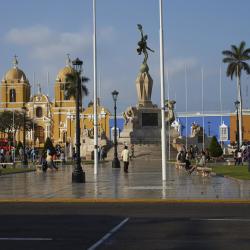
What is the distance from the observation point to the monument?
215ft

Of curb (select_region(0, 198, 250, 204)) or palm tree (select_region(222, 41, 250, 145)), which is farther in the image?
palm tree (select_region(222, 41, 250, 145))

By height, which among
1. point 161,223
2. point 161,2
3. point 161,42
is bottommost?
point 161,223

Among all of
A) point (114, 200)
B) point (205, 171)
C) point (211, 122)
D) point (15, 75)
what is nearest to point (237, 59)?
point (211, 122)

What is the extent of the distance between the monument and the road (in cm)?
4807

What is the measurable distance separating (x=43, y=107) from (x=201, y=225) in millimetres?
124497

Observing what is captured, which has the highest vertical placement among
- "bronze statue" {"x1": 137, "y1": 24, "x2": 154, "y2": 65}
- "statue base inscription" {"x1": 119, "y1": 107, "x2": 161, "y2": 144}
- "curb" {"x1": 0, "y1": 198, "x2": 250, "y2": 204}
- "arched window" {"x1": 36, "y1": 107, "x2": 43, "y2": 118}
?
"bronze statue" {"x1": 137, "y1": 24, "x2": 154, "y2": 65}

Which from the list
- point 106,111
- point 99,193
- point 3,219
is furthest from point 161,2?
point 106,111

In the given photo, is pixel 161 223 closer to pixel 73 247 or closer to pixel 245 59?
pixel 73 247

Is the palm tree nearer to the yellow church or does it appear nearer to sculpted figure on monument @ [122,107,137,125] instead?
sculpted figure on monument @ [122,107,137,125]

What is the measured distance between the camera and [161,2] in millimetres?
29328

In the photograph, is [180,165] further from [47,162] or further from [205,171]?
[205,171]

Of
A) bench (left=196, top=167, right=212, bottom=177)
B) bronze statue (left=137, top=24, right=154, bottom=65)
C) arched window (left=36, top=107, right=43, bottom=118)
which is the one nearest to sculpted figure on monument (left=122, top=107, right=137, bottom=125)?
bronze statue (left=137, top=24, right=154, bottom=65)

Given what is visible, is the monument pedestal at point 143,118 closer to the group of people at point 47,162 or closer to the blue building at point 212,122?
the group of people at point 47,162

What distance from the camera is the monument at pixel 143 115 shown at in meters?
65.6
